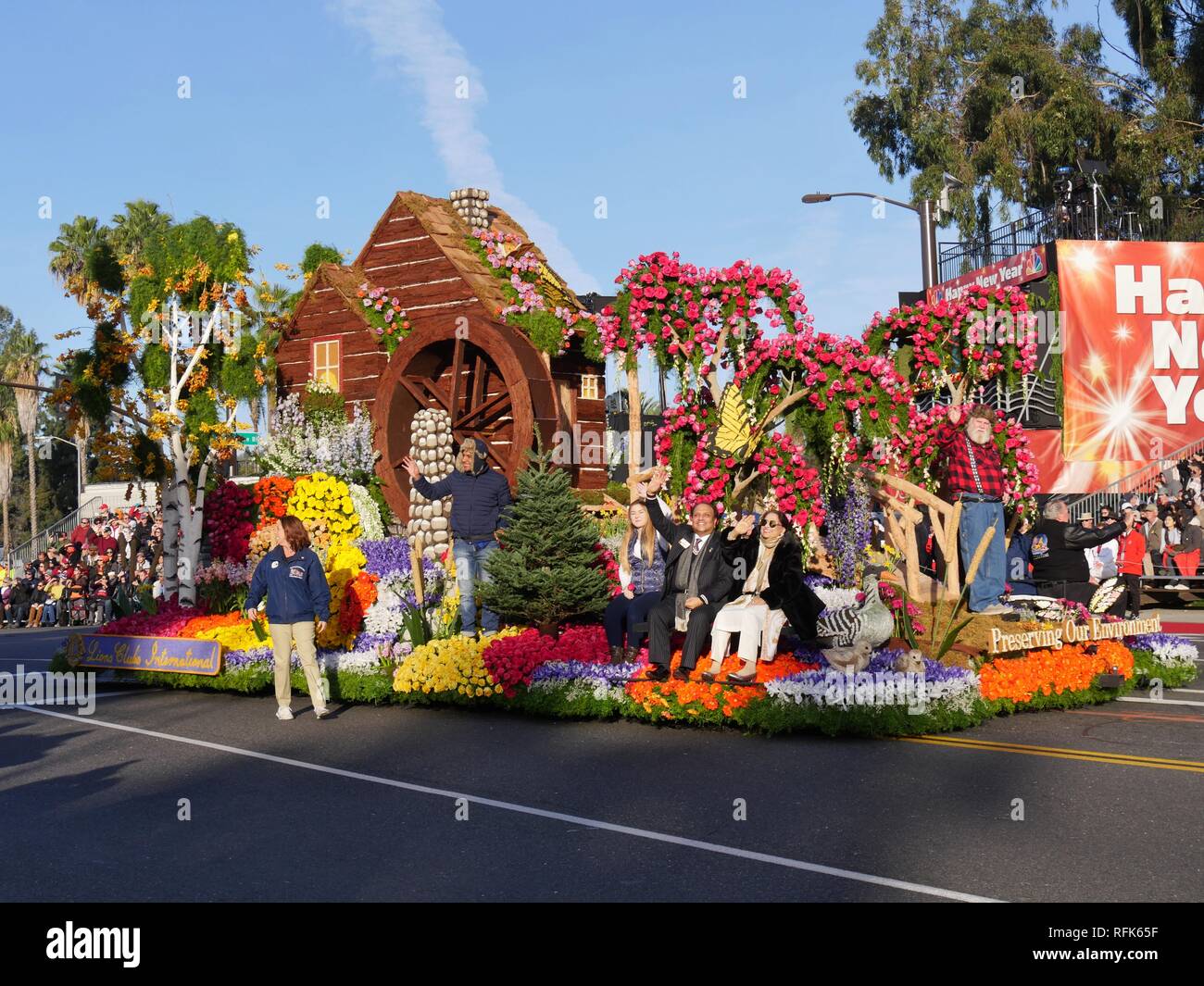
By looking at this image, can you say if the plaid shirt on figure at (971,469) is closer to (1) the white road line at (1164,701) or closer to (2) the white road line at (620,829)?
(1) the white road line at (1164,701)

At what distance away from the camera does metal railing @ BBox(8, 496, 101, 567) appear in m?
41.5

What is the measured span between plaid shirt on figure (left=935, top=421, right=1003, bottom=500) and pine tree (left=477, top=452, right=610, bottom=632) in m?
3.51

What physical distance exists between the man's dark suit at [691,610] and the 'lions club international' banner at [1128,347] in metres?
19.8

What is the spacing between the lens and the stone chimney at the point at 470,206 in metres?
25.9

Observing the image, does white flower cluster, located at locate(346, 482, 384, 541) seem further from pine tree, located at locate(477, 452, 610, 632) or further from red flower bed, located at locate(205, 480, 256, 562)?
pine tree, located at locate(477, 452, 610, 632)

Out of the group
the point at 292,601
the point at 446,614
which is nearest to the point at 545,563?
the point at 446,614

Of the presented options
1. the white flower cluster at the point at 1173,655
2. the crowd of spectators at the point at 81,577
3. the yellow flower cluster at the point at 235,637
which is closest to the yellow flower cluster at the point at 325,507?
the yellow flower cluster at the point at 235,637

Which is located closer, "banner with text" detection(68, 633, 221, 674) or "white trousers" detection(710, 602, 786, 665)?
"white trousers" detection(710, 602, 786, 665)

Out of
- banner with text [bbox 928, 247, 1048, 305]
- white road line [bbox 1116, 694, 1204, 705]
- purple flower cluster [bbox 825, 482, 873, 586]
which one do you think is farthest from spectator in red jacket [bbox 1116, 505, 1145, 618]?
banner with text [bbox 928, 247, 1048, 305]

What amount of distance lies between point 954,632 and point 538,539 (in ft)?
13.0

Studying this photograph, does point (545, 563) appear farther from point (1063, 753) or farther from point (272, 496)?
point (272, 496)

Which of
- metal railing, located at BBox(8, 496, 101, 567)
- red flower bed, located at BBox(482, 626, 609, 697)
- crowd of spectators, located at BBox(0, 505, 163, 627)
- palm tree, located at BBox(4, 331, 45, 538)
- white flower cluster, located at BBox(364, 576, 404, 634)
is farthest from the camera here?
palm tree, located at BBox(4, 331, 45, 538)

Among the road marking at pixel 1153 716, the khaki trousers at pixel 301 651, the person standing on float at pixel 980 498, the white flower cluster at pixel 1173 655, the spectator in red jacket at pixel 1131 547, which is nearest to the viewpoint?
the road marking at pixel 1153 716
